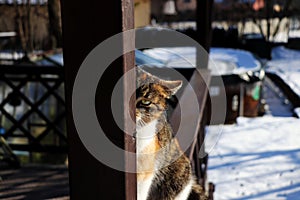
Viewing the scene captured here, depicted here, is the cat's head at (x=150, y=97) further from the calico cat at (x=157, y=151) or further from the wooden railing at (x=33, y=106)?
the wooden railing at (x=33, y=106)

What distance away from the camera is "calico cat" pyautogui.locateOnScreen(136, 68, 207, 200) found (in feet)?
4.69

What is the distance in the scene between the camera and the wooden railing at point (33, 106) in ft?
13.1

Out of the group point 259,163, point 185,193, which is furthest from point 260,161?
point 185,193

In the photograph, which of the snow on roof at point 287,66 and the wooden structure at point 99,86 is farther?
the snow on roof at point 287,66

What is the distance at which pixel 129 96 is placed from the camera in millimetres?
893

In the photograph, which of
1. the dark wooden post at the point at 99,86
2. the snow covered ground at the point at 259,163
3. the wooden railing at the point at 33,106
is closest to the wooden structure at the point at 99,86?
the dark wooden post at the point at 99,86

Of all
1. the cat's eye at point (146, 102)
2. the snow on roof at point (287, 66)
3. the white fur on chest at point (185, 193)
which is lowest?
the snow on roof at point (287, 66)

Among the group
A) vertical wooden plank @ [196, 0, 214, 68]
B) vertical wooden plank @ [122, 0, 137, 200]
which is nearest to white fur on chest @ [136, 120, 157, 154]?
vertical wooden plank @ [122, 0, 137, 200]

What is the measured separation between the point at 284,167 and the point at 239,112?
2.94 meters

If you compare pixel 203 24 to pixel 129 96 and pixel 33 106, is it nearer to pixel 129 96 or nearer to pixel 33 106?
pixel 33 106

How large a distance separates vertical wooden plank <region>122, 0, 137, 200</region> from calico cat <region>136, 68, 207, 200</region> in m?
0.35

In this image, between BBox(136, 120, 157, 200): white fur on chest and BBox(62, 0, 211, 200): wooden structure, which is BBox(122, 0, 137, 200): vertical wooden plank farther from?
BBox(136, 120, 157, 200): white fur on chest

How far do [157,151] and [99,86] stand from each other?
736mm

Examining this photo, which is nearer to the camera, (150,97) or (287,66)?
(150,97)
